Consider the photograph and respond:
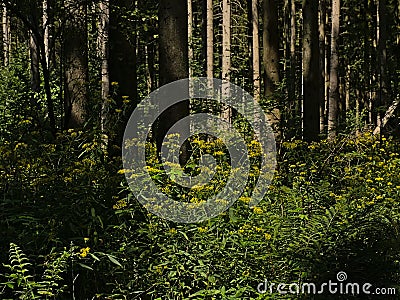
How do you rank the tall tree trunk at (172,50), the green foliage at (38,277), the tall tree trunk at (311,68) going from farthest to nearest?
the tall tree trunk at (311,68) → the tall tree trunk at (172,50) → the green foliage at (38,277)

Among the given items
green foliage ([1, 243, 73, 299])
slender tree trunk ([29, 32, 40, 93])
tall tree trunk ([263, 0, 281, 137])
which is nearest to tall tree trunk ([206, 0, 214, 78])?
tall tree trunk ([263, 0, 281, 137])

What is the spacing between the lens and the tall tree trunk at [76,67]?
1058cm

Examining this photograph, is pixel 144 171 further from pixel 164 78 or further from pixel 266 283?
pixel 164 78

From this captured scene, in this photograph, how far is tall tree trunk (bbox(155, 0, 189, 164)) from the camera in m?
8.45

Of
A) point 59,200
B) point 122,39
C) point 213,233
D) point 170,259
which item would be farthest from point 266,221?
point 122,39

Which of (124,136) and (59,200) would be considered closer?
(59,200)

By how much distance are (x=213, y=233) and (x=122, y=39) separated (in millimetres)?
6452

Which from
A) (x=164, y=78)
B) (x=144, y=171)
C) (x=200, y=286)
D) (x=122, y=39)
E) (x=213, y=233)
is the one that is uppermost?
(x=122, y=39)

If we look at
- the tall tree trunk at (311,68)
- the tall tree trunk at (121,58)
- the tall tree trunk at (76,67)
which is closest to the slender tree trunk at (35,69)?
the tall tree trunk at (76,67)

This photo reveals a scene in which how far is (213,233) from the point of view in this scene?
565cm
